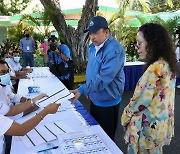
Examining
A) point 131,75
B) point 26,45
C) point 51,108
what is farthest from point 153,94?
point 26,45

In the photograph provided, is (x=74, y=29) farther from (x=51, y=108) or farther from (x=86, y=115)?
(x=51, y=108)

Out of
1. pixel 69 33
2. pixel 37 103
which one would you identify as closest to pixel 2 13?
pixel 69 33

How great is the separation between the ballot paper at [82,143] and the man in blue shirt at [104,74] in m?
0.45

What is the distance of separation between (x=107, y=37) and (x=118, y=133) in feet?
5.47

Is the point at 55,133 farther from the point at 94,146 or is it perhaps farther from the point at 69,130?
the point at 94,146

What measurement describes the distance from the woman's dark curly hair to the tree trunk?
15.7ft

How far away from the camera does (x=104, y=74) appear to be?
1.77m

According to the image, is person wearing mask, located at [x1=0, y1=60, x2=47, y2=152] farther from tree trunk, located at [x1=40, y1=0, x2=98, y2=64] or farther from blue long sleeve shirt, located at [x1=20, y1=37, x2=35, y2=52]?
A: blue long sleeve shirt, located at [x1=20, y1=37, x2=35, y2=52]

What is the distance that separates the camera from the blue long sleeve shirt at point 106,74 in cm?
178

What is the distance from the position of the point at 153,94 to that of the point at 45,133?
689 millimetres

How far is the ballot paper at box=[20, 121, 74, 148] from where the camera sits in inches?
56.1

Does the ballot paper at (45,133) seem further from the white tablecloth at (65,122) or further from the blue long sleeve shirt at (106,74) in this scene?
the blue long sleeve shirt at (106,74)

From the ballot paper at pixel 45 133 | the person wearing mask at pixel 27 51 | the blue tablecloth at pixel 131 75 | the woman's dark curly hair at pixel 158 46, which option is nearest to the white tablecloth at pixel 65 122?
the ballot paper at pixel 45 133

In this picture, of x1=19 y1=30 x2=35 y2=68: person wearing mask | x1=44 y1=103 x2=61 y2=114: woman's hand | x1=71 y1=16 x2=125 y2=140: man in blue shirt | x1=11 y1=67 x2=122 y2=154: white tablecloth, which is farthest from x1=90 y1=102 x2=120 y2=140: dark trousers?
x1=19 y1=30 x2=35 y2=68: person wearing mask
